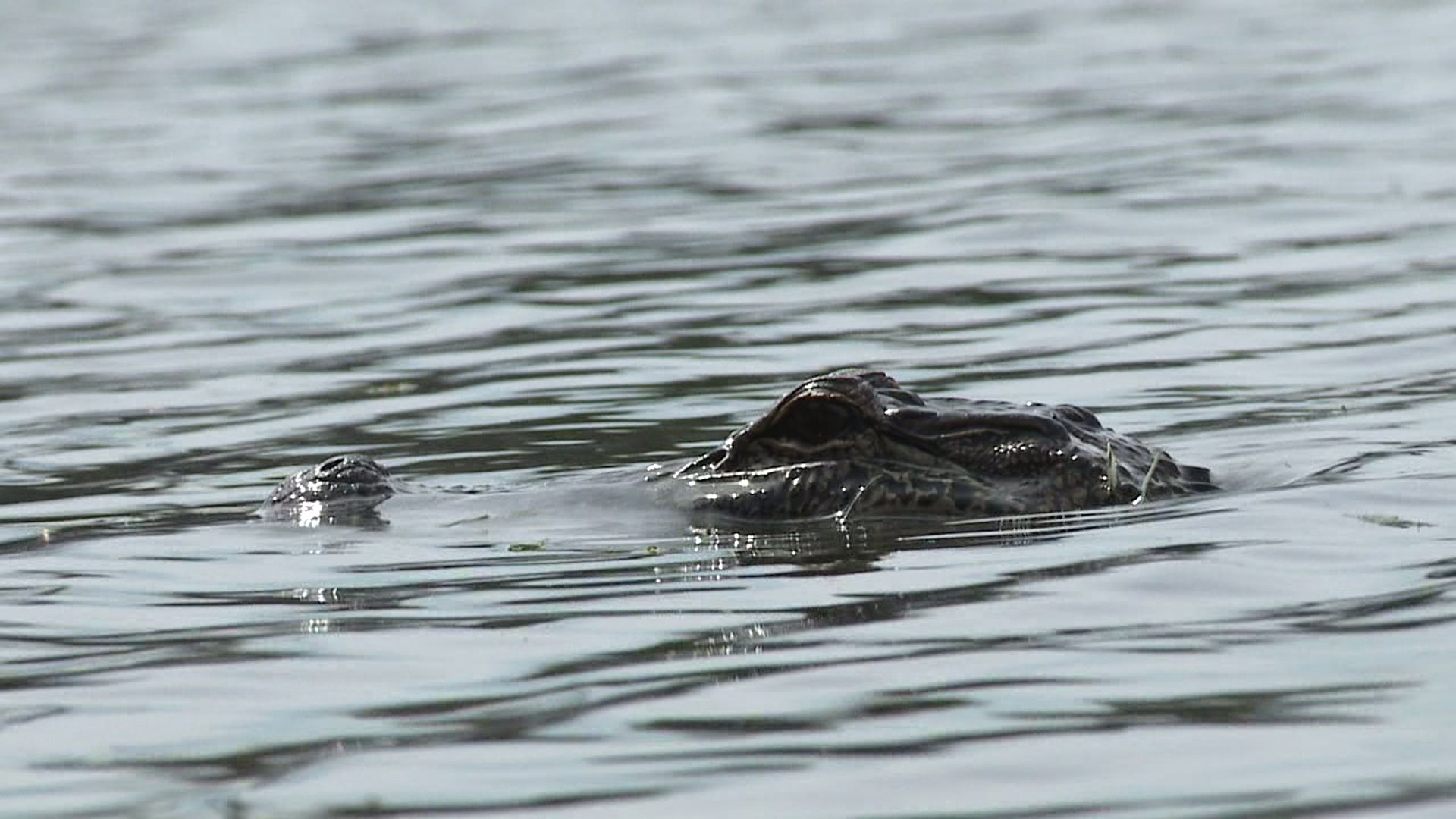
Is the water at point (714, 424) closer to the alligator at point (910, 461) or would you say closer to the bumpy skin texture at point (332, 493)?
the bumpy skin texture at point (332, 493)

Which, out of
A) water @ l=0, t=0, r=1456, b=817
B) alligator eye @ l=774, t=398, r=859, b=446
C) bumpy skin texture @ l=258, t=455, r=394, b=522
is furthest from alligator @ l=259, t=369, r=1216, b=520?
bumpy skin texture @ l=258, t=455, r=394, b=522

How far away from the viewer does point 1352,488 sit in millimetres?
9258

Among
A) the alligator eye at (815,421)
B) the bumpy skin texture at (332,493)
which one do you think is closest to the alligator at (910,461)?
the alligator eye at (815,421)

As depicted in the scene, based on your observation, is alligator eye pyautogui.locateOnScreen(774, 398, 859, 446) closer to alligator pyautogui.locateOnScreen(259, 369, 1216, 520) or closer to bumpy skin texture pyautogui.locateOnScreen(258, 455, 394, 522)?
alligator pyautogui.locateOnScreen(259, 369, 1216, 520)

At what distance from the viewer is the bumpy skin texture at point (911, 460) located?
915 centimetres

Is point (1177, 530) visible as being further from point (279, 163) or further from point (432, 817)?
point (279, 163)

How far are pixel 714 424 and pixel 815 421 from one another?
335 cm

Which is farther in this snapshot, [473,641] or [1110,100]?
[1110,100]

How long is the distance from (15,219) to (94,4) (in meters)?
27.8

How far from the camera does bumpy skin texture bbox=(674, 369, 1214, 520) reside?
915 cm

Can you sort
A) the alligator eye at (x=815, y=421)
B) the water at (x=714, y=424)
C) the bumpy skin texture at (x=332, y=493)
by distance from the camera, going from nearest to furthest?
1. the water at (x=714, y=424)
2. the alligator eye at (x=815, y=421)
3. the bumpy skin texture at (x=332, y=493)

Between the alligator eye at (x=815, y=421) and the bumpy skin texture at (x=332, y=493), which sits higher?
the alligator eye at (x=815, y=421)

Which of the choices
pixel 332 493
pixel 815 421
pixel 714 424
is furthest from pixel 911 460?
pixel 714 424

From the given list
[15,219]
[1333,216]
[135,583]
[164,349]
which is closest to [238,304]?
[164,349]
